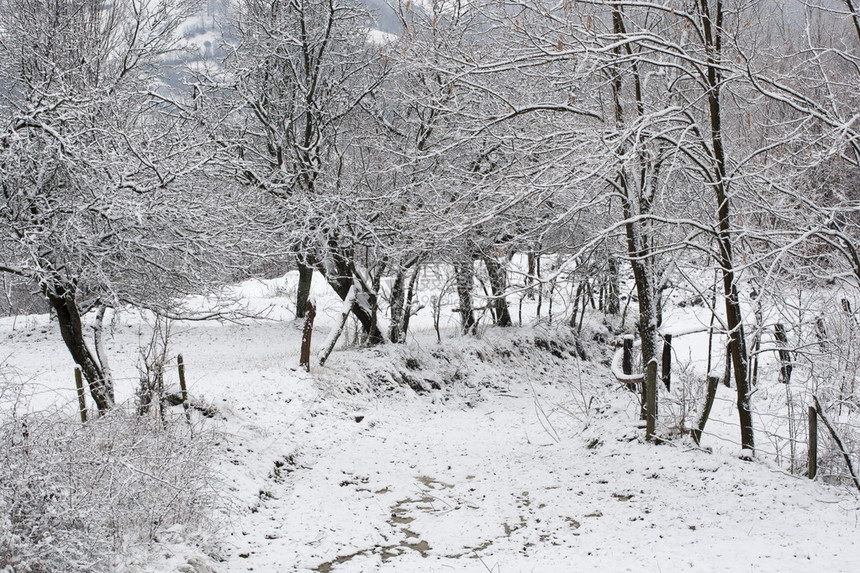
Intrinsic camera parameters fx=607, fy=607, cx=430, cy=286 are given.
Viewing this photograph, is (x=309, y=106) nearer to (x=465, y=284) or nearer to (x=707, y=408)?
(x=465, y=284)

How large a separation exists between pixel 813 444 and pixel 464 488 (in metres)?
3.97

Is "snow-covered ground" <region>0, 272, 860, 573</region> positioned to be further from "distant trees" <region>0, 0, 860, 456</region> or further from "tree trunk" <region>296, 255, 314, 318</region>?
"tree trunk" <region>296, 255, 314, 318</region>

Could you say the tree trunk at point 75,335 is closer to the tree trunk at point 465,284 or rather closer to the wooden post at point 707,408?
the wooden post at point 707,408

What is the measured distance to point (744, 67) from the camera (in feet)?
19.8

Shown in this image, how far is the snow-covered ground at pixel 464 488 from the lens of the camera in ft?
17.8

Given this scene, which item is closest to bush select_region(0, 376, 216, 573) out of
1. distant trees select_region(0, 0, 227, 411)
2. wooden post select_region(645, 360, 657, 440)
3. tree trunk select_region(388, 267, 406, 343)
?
distant trees select_region(0, 0, 227, 411)

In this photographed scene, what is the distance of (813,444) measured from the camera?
6348mm

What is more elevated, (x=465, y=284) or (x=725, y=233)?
(x=725, y=233)

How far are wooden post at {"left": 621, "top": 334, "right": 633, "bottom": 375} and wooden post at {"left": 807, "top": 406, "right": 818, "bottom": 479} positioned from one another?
131 inches

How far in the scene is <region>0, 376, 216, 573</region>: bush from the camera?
158 inches

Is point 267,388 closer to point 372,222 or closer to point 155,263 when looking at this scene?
point 155,263

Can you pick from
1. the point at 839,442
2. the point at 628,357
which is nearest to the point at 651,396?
the point at 628,357

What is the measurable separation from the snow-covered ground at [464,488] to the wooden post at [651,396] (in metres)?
0.26

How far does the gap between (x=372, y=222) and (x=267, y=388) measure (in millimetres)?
5114
